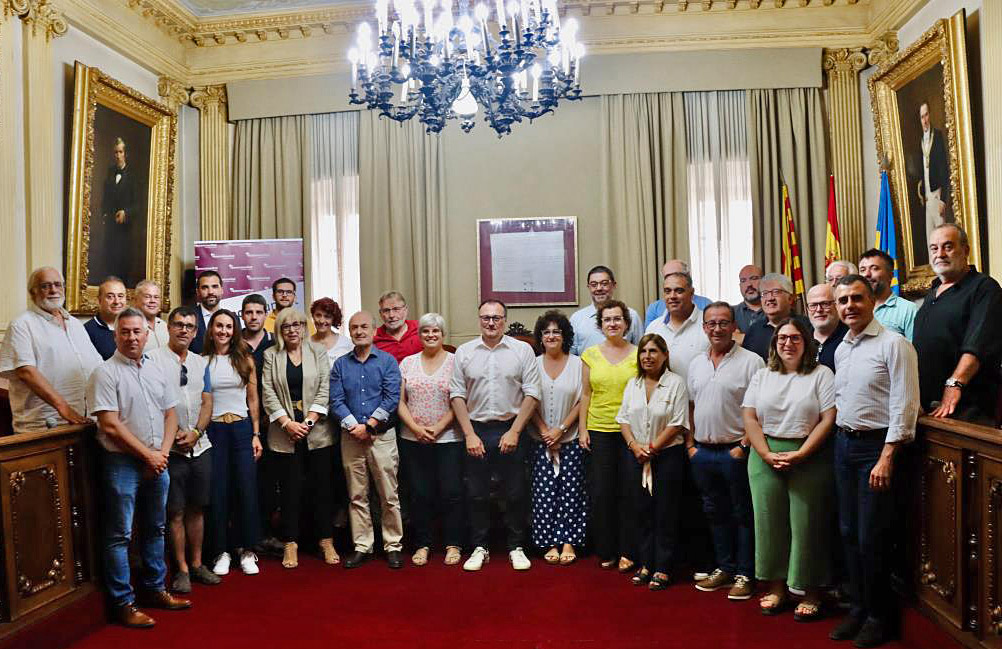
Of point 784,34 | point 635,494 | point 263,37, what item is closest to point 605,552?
point 635,494

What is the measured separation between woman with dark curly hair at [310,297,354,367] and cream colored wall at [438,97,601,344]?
2324 mm

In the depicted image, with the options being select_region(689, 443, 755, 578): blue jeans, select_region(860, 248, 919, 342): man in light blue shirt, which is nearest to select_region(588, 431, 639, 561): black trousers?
select_region(689, 443, 755, 578): blue jeans

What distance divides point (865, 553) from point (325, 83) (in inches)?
252

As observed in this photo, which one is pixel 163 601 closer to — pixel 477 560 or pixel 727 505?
pixel 477 560

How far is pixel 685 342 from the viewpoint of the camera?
4637mm

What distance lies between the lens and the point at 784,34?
23.6 feet

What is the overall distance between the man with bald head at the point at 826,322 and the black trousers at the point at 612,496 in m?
1.22

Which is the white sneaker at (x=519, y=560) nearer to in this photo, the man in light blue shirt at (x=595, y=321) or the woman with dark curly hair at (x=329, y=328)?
the man in light blue shirt at (x=595, y=321)

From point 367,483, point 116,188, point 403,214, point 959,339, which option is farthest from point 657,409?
point 116,188

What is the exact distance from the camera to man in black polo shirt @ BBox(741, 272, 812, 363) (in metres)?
4.37

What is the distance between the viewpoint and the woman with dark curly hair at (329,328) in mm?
5074

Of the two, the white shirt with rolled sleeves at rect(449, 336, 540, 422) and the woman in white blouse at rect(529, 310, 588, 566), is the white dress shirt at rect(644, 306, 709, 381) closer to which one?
the woman in white blouse at rect(529, 310, 588, 566)

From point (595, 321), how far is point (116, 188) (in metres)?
4.25

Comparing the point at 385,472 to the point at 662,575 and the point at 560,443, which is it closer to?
the point at 560,443
